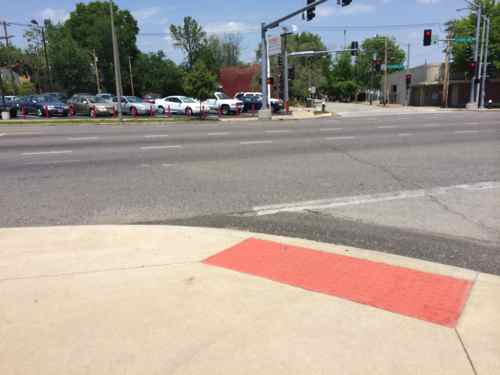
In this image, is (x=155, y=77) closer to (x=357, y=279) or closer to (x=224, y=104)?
(x=224, y=104)

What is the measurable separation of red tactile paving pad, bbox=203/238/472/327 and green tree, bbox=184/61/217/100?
2525cm

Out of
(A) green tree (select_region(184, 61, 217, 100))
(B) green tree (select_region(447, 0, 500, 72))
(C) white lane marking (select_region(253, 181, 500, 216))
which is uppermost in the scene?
(B) green tree (select_region(447, 0, 500, 72))

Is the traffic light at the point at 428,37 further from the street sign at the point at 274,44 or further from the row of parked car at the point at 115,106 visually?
the row of parked car at the point at 115,106

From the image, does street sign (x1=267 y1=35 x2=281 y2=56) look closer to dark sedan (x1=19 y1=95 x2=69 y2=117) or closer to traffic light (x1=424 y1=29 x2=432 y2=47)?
traffic light (x1=424 y1=29 x2=432 y2=47)

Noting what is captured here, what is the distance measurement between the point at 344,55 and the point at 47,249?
105 m

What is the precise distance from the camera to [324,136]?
52.2 ft

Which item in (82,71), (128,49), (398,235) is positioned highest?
(128,49)

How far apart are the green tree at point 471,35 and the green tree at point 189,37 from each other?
49.6 metres

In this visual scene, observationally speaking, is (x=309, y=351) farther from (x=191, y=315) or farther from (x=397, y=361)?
(x=191, y=315)

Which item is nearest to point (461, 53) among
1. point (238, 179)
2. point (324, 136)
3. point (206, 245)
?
point (324, 136)

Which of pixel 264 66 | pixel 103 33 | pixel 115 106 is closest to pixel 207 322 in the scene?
pixel 264 66

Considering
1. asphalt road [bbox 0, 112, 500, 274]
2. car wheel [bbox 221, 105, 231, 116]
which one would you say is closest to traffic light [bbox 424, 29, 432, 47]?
car wheel [bbox 221, 105, 231, 116]

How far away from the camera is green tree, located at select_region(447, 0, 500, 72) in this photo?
50.9 meters

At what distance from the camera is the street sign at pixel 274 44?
3097 cm
